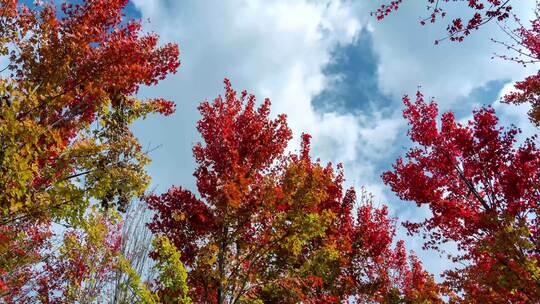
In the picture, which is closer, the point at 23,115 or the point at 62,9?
the point at 23,115

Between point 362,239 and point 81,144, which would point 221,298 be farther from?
point 362,239

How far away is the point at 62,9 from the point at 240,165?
490 cm

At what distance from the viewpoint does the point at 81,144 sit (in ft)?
21.6

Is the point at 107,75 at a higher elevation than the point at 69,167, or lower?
higher

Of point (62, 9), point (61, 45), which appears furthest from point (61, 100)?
point (62, 9)

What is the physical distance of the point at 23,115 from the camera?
6.20 meters

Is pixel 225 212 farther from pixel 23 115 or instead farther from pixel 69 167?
pixel 23 115

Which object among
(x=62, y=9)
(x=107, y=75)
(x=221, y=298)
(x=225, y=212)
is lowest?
(x=221, y=298)

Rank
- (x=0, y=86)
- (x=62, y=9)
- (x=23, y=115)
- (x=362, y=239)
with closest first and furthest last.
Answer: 1. (x=0, y=86)
2. (x=23, y=115)
3. (x=62, y=9)
4. (x=362, y=239)

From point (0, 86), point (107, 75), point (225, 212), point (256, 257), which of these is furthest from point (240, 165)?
point (0, 86)

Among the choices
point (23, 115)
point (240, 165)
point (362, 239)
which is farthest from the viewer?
point (362, 239)

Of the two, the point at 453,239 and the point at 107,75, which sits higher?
the point at 107,75

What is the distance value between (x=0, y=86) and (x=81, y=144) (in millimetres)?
1594

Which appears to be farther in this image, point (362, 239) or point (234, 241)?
point (362, 239)
